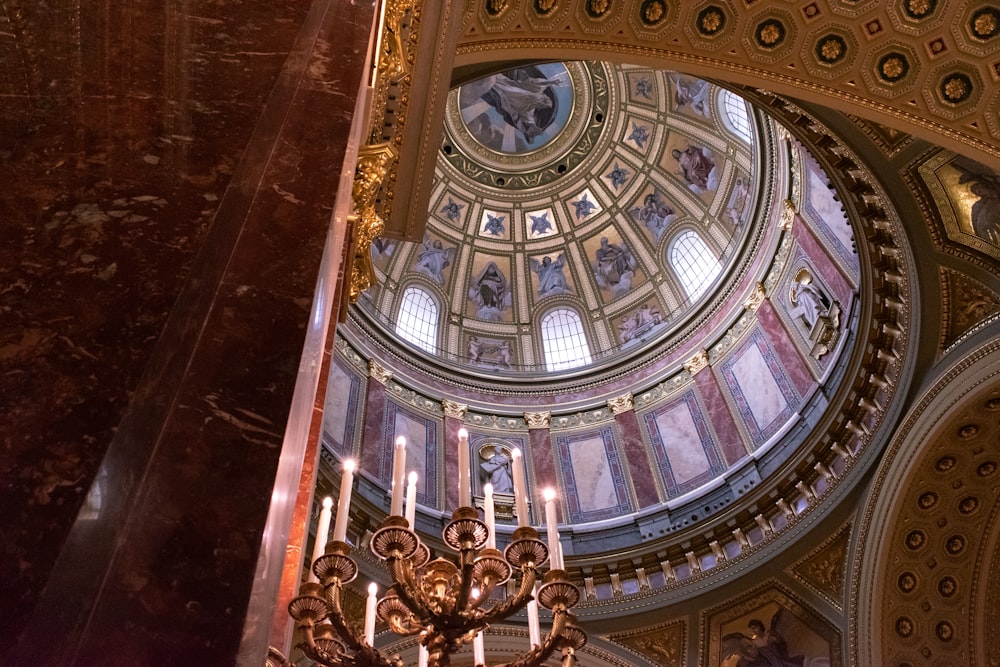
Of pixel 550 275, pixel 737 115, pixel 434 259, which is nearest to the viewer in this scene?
pixel 737 115

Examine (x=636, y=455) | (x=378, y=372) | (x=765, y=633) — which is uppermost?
(x=378, y=372)

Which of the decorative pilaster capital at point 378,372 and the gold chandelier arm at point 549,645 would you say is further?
the decorative pilaster capital at point 378,372

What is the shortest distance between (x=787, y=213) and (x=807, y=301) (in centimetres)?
166

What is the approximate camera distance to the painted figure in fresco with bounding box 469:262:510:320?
19.2m

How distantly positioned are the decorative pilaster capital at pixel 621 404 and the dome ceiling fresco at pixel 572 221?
1164 mm

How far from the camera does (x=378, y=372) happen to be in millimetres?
15102

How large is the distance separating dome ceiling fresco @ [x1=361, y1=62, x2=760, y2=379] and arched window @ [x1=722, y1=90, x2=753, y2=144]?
4 centimetres

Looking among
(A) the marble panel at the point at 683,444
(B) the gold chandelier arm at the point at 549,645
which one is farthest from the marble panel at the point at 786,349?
(B) the gold chandelier arm at the point at 549,645

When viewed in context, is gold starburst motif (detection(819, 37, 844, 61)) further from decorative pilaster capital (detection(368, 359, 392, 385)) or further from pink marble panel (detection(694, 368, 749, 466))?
decorative pilaster capital (detection(368, 359, 392, 385))

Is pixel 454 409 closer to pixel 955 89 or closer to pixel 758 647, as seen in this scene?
pixel 758 647

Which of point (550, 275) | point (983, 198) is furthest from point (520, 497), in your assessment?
point (550, 275)

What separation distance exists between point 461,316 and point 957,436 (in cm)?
1080

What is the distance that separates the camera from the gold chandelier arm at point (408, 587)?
17.5ft

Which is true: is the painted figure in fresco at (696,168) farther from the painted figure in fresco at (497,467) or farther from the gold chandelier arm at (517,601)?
the gold chandelier arm at (517,601)
